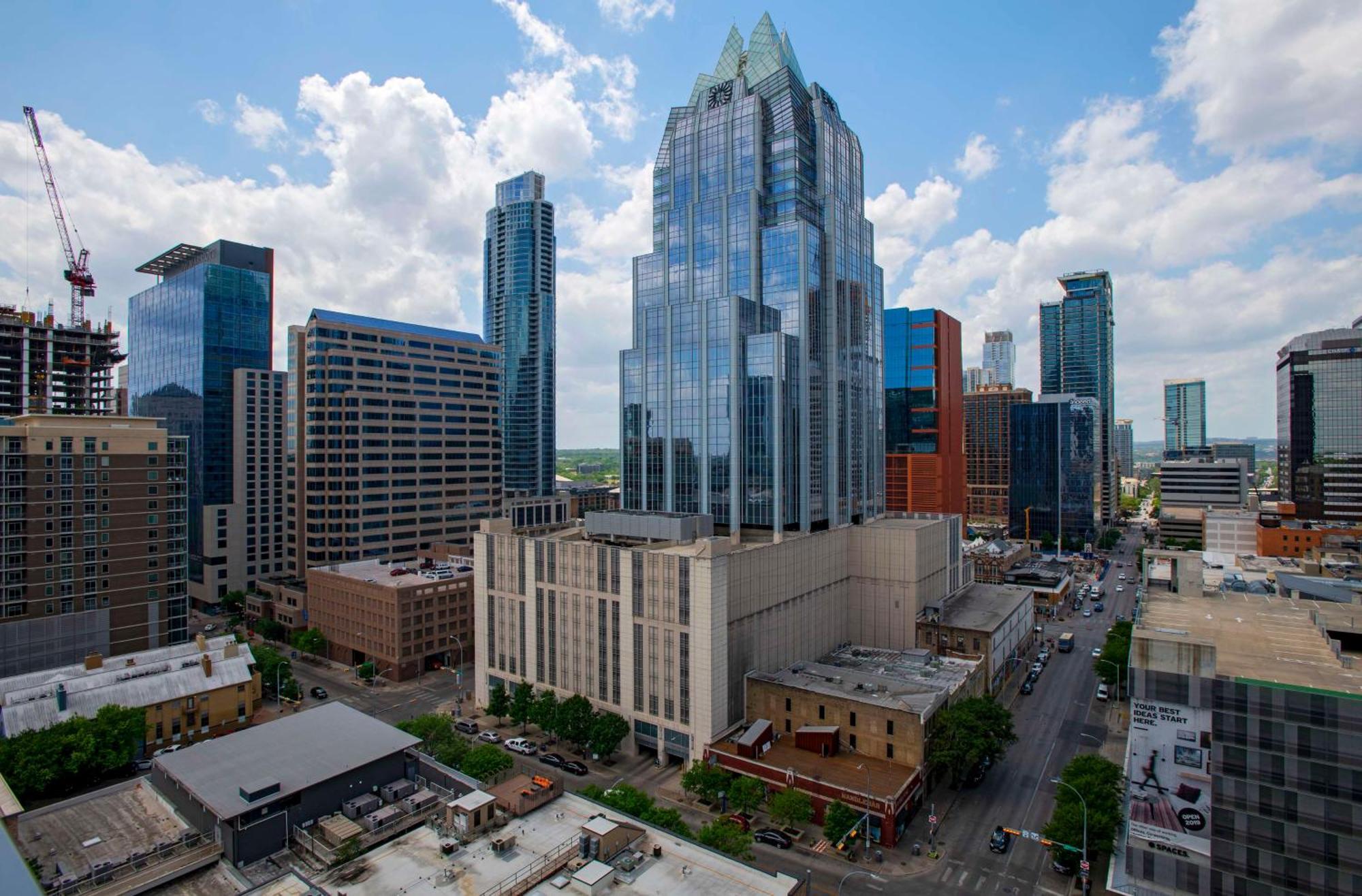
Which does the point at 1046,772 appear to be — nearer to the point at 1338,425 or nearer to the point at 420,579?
the point at 420,579

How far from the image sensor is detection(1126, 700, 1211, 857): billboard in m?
49.1

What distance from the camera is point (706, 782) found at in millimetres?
63719

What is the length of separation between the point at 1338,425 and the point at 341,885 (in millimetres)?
242439

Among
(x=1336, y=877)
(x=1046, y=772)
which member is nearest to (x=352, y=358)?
(x=1046, y=772)

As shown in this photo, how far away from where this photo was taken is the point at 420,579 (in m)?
114

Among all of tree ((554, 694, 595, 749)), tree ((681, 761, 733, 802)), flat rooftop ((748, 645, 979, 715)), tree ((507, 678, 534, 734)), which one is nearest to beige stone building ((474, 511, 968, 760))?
flat rooftop ((748, 645, 979, 715))

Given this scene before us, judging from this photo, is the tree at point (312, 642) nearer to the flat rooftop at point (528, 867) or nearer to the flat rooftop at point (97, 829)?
the flat rooftop at point (97, 829)

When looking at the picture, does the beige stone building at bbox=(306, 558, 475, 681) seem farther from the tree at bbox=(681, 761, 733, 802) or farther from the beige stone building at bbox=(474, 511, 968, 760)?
the tree at bbox=(681, 761, 733, 802)

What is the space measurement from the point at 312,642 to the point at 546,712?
2284 inches

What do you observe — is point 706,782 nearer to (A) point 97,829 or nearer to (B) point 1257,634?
(A) point 97,829

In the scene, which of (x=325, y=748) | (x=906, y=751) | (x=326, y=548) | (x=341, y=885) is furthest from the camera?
(x=326, y=548)

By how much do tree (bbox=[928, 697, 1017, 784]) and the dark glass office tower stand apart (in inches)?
1473

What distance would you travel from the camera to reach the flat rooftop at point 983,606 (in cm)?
10000

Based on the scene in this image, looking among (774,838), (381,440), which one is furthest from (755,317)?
(381,440)
